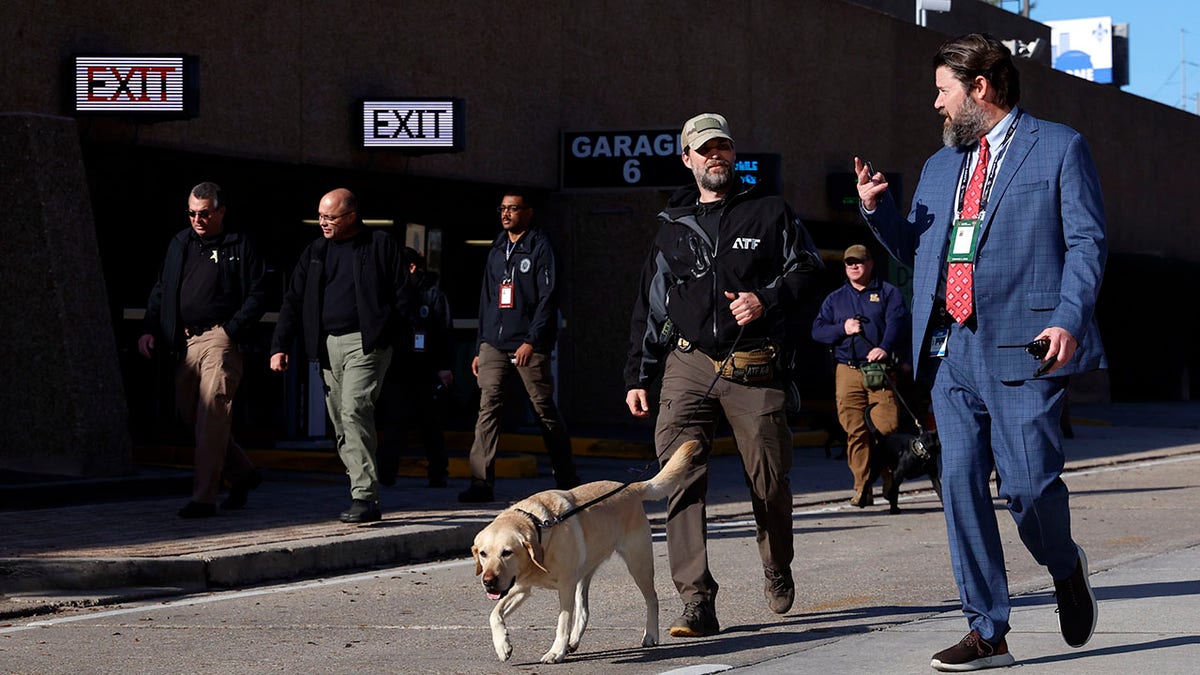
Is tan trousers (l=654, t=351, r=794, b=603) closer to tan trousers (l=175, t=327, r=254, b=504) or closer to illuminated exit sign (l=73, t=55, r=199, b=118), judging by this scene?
tan trousers (l=175, t=327, r=254, b=504)

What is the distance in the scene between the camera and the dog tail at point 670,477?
7.16 metres

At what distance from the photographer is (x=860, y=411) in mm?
13055

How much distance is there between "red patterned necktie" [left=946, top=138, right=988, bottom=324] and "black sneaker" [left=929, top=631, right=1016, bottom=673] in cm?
114

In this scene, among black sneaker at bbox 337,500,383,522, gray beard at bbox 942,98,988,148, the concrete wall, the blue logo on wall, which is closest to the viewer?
gray beard at bbox 942,98,988,148

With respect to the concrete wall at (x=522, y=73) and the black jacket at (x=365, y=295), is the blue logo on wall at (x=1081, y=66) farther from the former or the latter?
the black jacket at (x=365, y=295)

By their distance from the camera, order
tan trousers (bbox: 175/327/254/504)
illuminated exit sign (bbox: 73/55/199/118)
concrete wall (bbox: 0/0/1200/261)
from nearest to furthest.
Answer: tan trousers (bbox: 175/327/254/504) < illuminated exit sign (bbox: 73/55/199/118) < concrete wall (bbox: 0/0/1200/261)

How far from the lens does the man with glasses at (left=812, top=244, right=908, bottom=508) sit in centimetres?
1282

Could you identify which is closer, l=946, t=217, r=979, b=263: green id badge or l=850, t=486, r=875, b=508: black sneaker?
l=946, t=217, r=979, b=263: green id badge

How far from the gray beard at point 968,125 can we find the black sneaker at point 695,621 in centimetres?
222

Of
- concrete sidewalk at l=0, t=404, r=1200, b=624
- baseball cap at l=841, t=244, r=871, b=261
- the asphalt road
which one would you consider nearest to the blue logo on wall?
concrete sidewalk at l=0, t=404, r=1200, b=624

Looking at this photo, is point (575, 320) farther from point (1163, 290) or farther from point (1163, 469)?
point (1163, 290)

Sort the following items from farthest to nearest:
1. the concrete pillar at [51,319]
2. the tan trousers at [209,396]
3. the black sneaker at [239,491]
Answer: the concrete pillar at [51,319] → the black sneaker at [239,491] → the tan trousers at [209,396]

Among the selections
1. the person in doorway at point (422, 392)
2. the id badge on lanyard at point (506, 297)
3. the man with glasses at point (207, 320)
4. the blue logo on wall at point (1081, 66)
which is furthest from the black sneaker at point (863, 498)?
the blue logo on wall at point (1081, 66)

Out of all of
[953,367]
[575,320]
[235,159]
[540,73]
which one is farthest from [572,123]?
[953,367]
